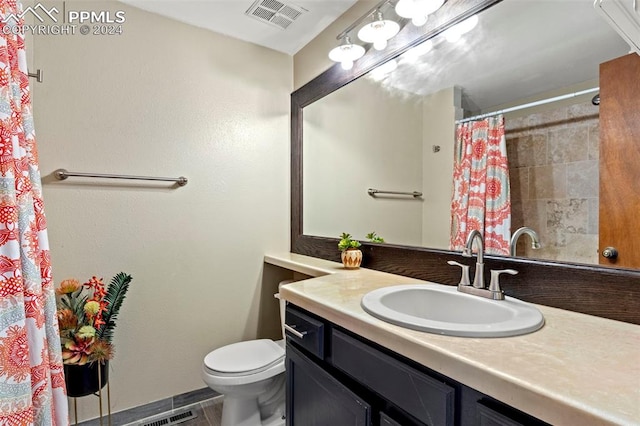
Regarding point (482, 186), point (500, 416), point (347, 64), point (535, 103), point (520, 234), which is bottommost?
point (500, 416)

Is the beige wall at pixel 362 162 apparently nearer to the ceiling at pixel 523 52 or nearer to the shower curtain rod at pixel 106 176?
the ceiling at pixel 523 52

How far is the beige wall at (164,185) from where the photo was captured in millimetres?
1610

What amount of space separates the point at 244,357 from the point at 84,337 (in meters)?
0.70

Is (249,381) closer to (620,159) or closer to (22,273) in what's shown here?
(22,273)

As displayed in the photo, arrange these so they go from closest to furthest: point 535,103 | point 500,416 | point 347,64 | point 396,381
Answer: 1. point 500,416
2. point 396,381
3. point 535,103
4. point 347,64

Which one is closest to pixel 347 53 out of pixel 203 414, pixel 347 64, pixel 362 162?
pixel 347 64

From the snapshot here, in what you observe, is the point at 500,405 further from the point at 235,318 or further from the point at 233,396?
the point at 235,318

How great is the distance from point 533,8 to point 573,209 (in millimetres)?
679

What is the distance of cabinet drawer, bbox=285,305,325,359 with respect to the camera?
1.05 meters

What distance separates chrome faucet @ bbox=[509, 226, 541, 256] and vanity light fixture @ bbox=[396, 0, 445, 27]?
0.93 meters

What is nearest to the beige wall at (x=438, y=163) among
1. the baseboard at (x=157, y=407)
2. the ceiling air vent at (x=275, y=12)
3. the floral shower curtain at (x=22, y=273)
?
the ceiling air vent at (x=275, y=12)

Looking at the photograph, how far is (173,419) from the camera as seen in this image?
1770 millimetres

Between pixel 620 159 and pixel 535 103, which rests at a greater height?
pixel 535 103

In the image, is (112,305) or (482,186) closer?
(482,186)
